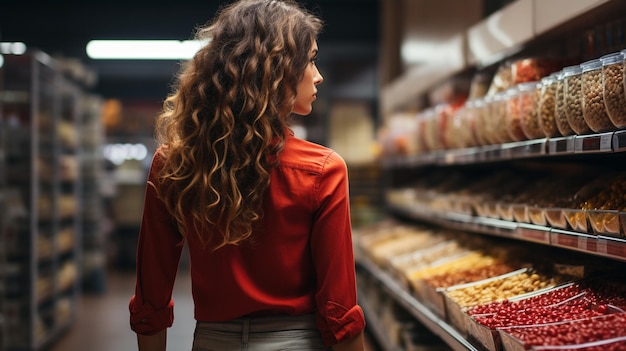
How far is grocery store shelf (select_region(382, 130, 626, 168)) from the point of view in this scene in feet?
6.97

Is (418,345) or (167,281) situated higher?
(167,281)

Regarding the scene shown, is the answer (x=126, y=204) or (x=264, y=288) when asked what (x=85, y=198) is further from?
(x=264, y=288)

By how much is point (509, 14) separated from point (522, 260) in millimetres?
1104

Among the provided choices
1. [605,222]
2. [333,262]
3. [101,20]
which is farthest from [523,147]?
[101,20]

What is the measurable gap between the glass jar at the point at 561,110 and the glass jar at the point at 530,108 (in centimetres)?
16

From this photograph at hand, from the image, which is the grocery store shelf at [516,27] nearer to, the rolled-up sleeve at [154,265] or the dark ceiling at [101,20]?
the rolled-up sleeve at [154,265]

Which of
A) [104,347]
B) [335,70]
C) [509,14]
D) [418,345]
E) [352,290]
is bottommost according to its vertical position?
[104,347]

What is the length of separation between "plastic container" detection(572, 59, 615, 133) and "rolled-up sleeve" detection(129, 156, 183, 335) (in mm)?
1316

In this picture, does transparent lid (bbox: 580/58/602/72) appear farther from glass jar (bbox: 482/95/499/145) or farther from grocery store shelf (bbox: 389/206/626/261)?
glass jar (bbox: 482/95/499/145)

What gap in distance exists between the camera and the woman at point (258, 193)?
192 cm

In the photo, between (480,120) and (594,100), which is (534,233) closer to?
(594,100)

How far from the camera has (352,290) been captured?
6.49 feet

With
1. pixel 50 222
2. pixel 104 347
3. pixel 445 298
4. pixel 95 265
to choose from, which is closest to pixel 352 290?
pixel 445 298

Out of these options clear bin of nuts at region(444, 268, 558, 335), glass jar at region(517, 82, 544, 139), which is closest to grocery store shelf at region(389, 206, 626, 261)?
clear bin of nuts at region(444, 268, 558, 335)
